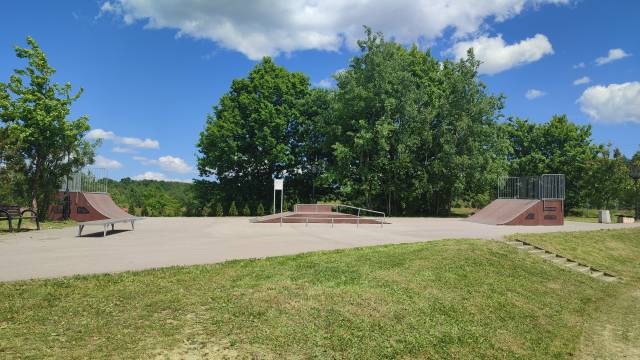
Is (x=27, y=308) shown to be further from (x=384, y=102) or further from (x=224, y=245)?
(x=384, y=102)

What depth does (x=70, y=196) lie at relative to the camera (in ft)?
60.5

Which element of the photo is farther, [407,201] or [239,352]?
[407,201]

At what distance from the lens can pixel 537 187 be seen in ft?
75.3

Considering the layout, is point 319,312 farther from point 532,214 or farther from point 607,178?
point 607,178

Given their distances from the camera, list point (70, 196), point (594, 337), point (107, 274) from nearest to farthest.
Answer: point (107, 274), point (594, 337), point (70, 196)

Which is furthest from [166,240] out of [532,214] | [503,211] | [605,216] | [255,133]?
[605,216]

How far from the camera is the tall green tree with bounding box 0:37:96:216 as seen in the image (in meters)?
17.2

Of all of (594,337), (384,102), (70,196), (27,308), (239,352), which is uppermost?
(384,102)

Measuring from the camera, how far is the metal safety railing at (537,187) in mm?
21703

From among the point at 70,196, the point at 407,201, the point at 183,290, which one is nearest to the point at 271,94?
the point at 407,201

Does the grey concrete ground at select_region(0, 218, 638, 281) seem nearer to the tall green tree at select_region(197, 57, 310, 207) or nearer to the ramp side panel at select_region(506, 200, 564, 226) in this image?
the ramp side panel at select_region(506, 200, 564, 226)

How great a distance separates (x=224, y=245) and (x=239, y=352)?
647cm

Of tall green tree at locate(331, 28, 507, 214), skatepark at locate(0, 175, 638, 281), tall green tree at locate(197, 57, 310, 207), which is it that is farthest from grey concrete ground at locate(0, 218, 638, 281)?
tall green tree at locate(197, 57, 310, 207)

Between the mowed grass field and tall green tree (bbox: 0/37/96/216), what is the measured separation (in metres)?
13.4
